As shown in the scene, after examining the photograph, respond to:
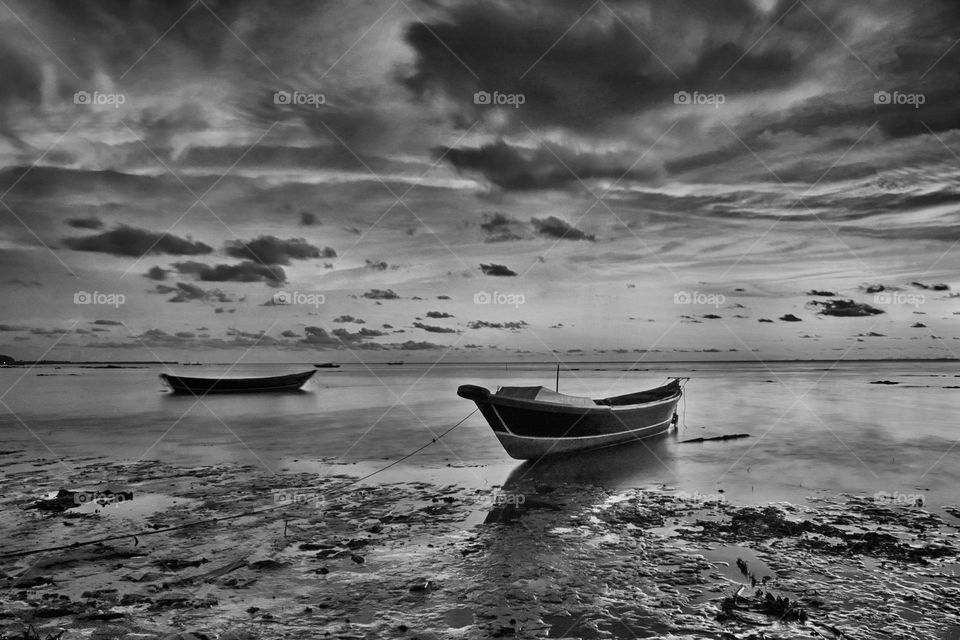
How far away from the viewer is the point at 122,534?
33.2ft

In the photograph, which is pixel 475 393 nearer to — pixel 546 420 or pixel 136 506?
pixel 546 420

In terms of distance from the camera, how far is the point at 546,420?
55.5 feet

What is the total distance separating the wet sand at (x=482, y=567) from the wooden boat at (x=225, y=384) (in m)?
35.6

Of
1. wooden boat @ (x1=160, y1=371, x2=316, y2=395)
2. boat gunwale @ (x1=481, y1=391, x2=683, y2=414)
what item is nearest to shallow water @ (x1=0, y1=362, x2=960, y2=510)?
boat gunwale @ (x1=481, y1=391, x2=683, y2=414)

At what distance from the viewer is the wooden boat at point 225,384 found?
4691 cm

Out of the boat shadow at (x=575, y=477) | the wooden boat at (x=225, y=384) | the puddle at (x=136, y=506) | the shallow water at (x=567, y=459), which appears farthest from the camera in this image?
the wooden boat at (x=225, y=384)

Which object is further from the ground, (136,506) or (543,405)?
(543,405)

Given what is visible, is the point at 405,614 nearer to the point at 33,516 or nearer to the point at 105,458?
the point at 33,516

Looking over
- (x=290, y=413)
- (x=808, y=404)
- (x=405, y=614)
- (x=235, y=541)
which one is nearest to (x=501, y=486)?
(x=235, y=541)

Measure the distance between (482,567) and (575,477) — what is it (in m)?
7.17

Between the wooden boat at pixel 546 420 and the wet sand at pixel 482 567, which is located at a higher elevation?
the wooden boat at pixel 546 420

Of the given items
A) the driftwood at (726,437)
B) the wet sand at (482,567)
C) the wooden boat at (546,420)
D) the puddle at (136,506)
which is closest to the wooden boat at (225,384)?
the wet sand at (482,567)

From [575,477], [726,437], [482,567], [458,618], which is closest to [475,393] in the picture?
[575,477]

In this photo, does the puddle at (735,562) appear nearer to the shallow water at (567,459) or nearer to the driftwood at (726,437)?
the shallow water at (567,459)
